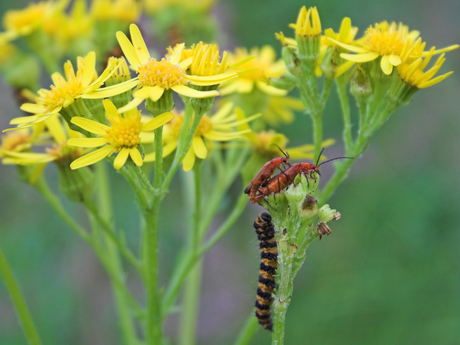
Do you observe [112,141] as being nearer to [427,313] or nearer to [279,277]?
[279,277]

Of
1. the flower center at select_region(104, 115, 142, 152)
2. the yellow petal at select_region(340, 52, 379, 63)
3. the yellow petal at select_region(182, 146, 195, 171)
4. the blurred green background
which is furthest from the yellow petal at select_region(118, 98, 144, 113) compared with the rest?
the blurred green background

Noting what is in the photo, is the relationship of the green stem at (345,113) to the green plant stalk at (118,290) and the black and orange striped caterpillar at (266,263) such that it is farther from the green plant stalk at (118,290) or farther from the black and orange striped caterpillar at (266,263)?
the green plant stalk at (118,290)

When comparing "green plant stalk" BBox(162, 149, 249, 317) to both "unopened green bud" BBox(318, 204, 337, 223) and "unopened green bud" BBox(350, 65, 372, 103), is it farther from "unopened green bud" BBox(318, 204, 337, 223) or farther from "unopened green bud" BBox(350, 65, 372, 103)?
"unopened green bud" BBox(350, 65, 372, 103)

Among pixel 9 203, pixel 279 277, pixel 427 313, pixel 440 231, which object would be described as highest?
pixel 279 277

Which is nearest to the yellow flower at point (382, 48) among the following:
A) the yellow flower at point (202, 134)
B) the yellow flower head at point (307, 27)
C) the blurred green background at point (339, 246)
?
the yellow flower head at point (307, 27)

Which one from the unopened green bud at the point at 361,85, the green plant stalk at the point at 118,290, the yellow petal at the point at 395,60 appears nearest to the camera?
the yellow petal at the point at 395,60

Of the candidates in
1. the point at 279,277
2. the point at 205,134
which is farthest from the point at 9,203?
the point at 279,277

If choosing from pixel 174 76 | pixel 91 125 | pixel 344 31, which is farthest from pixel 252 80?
pixel 91 125
